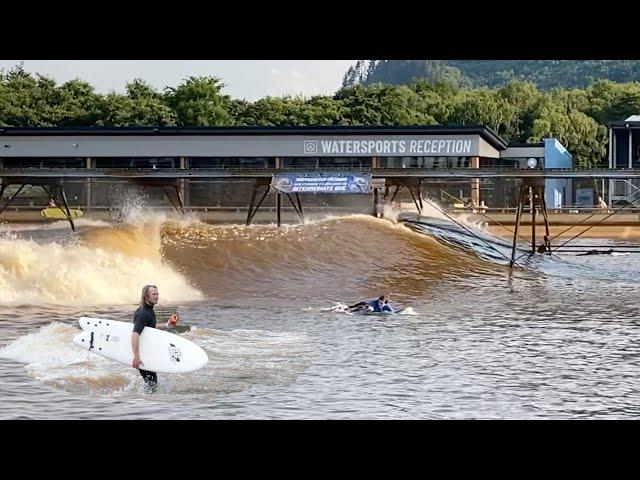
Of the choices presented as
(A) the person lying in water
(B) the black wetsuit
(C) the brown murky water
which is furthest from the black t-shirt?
(A) the person lying in water

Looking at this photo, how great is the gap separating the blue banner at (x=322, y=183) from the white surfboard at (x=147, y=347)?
13.7m

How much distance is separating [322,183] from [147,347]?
1592 centimetres

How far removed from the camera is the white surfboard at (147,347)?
1186 centimetres

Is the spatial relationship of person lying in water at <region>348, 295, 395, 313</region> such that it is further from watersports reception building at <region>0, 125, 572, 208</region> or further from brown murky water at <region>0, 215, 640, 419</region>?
watersports reception building at <region>0, 125, 572, 208</region>

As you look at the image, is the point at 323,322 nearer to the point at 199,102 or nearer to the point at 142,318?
the point at 142,318

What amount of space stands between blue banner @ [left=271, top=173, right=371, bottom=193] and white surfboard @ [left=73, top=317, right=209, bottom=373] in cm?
1372

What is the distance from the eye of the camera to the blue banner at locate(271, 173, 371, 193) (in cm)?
2666

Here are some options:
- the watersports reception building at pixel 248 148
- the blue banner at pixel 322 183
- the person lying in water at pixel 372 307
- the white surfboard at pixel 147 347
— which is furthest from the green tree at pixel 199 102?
the white surfboard at pixel 147 347

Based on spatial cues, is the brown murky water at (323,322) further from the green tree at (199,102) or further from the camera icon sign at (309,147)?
the green tree at (199,102)

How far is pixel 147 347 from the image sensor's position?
38.8 feet

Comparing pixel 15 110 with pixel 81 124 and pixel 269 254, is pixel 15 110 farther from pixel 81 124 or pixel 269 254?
pixel 269 254

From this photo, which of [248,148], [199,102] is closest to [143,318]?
[248,148]
